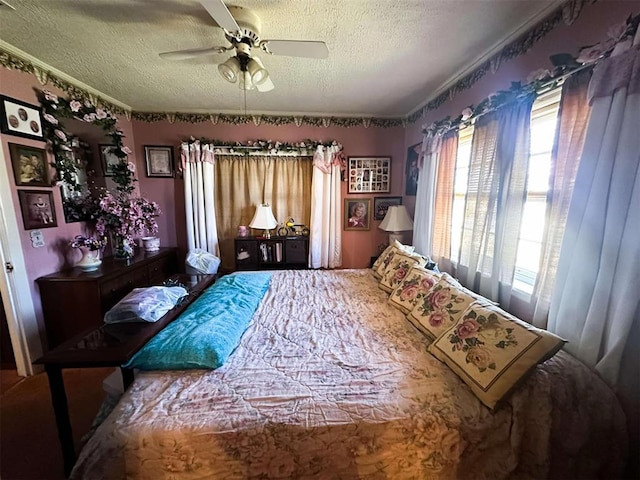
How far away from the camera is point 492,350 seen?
3.57 feet

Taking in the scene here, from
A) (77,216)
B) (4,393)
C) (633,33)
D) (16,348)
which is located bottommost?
(4,393)

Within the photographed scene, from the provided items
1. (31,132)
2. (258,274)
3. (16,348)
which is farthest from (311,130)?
(16,348)

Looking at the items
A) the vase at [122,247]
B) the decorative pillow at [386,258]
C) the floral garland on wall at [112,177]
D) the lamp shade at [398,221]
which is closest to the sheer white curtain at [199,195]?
the floral garland on wall at [112,177]

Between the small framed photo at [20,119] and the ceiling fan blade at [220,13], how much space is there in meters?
1.89

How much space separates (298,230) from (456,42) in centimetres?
260

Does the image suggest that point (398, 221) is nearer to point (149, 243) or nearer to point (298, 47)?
point (298, 47)

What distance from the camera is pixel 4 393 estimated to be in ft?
6.02

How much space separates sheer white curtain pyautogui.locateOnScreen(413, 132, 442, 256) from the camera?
2566mm

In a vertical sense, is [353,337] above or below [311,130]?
below

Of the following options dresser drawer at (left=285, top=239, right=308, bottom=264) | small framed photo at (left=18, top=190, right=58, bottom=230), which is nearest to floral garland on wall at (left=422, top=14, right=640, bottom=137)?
dresser drawer at (left=285, top=239, right=308, bottom=264)

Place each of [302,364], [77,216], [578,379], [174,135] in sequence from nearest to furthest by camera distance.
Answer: [578,379], [302,364], [77,216], [174,135]

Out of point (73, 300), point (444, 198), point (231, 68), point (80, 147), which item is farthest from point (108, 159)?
point (444, 198)

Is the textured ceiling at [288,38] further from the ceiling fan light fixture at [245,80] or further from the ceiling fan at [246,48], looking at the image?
the ceiling fan light fixture at [245,80]

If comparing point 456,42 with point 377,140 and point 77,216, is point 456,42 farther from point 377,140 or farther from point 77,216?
point 77,216
